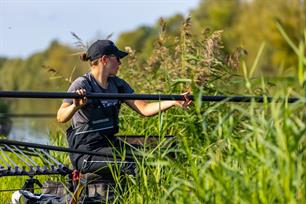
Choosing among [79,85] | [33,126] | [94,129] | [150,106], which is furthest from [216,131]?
[33,126]

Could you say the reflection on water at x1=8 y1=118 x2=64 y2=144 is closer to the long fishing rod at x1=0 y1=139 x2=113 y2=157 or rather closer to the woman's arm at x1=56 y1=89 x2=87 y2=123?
the woman's arm at x1=56 y1=89 x2=87 y2=123

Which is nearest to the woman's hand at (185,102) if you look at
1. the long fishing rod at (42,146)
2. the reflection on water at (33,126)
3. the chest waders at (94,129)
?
the chest waders at (94,129)

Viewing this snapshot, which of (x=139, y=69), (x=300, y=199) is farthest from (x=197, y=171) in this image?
(x=139, y=69)

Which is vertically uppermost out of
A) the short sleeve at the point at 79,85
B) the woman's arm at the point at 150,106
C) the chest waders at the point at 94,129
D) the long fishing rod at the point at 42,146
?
the short sleeve at the point at 79,85

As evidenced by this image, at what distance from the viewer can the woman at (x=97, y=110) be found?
6.20m

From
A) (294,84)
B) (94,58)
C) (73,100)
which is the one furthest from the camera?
(94,58)

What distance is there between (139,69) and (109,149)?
2.98 metres

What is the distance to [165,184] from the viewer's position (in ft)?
17.2

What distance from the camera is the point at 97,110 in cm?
641

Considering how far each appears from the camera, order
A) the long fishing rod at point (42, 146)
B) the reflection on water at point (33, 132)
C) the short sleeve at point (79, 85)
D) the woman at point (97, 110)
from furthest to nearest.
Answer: the reflection on water at point (33, 132), the short sleeve at point (79, 85), the woman at point (97, 110), the long fishing rod at point (42, 146)

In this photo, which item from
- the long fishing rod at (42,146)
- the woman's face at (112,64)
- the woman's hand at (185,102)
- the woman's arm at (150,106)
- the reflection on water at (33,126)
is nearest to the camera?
the long fishing rod at (42,146)

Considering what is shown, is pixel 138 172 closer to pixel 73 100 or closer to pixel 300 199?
pixel 73 100

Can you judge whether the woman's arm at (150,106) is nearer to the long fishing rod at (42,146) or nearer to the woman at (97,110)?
the woman at (97,110)

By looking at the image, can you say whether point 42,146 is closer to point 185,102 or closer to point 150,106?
point 185,102
